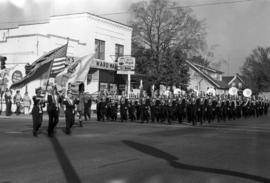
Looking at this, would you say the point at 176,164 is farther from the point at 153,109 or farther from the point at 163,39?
the point at 163,39

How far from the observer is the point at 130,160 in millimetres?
10172

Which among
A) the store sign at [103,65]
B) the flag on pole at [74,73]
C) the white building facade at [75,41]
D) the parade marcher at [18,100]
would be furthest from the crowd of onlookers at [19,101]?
the store sign at [103,65]

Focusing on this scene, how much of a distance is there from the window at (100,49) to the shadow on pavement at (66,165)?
82.5ft

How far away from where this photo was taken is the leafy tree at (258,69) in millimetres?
95625

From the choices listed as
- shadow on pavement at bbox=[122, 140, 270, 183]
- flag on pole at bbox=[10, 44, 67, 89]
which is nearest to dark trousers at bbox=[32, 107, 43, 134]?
shadow on pavement at bbox=[122, 140, 270, 183]

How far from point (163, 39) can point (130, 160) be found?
37.6m

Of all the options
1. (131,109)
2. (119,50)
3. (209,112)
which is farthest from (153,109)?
(119,50)

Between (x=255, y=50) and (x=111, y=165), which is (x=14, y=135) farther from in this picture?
(x=255, y=50)

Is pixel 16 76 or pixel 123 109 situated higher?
pixel 16 76

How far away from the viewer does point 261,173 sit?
878 cm

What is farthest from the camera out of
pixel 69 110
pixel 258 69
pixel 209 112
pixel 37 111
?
pixel 258 69

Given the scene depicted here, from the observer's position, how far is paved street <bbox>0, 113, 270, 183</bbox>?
818cm

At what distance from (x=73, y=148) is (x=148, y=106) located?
13878mm

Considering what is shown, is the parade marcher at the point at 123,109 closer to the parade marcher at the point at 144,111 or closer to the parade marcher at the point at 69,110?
Answer: the parade marcher at the point at 144,111
